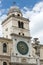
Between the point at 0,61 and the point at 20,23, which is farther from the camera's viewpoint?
the point at 20,23

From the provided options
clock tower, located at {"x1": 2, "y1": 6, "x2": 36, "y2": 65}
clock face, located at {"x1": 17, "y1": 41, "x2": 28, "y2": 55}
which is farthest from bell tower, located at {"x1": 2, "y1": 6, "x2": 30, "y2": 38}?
clock face, located at {"x1": 17, "y1": 41, "x2": 28, "y2": 55}

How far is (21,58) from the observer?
4097cm

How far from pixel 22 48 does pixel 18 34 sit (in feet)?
9.18

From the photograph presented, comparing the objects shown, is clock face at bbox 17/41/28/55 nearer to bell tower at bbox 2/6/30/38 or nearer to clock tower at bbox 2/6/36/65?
clock tower at bbox 2/6/36/65

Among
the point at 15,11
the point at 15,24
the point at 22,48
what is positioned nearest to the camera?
the point at 22,48

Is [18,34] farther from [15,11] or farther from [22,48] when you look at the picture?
[15,11]

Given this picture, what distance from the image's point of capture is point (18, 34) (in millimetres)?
42656

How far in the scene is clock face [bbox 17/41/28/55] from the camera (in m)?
41.5

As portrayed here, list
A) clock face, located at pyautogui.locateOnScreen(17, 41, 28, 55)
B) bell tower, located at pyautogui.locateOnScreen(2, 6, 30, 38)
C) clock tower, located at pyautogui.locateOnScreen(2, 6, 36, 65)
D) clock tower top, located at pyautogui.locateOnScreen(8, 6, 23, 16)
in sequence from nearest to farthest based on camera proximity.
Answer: clock tower, located at pyautogui.locateOnScreen(2, 6, 36, 65) < clock face, located at pyautogui.locateOnScreen(17, 41, 28, 55) < bell tower, located at pyautogui.locateOnScreen(2, 6, 30, 38) < clock tower top, located at pyautogui.locateOnScreen(8, 6, 23, 16)

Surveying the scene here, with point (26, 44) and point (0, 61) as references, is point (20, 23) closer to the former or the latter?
point (26, 44)

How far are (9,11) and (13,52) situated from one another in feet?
30.6

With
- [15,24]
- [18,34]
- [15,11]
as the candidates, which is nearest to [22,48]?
[18,34]

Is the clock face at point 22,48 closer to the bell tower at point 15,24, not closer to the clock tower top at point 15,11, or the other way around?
the bell tower at point 15,24

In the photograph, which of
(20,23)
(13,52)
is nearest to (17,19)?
(20,23)
